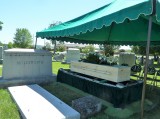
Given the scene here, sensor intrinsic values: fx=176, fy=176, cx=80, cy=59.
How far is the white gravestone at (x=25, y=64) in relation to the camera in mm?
7023

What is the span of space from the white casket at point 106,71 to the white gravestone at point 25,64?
1.60 meters

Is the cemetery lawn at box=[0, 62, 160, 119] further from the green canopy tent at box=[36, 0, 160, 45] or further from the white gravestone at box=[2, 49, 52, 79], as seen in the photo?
the green canopy tent at box=[36, 0, 160, 45]

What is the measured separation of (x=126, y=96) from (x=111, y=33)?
4714mm

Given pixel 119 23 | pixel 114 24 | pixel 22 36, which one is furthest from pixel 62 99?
pixel 22 36

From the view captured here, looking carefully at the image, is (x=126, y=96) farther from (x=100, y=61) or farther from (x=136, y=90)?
(x=100, y=61)

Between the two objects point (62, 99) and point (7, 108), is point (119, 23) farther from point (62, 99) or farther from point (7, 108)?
point (7, 108)

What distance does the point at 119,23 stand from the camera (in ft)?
22.7

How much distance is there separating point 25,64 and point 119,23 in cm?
422

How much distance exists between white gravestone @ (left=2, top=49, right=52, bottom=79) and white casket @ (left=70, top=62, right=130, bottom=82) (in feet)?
5.25

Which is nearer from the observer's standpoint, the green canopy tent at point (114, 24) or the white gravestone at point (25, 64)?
the green canopy tent at point (114, 24)

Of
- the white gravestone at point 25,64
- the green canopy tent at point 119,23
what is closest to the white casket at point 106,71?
the green canopy tent at point 119,23

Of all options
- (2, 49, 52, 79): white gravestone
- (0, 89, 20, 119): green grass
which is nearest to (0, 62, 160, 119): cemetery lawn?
(0, 89, 20, 119): green grass

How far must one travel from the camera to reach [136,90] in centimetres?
544

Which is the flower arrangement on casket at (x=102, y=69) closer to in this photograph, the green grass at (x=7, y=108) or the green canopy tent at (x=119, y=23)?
the green canopy tent at (x=119, y=23)
